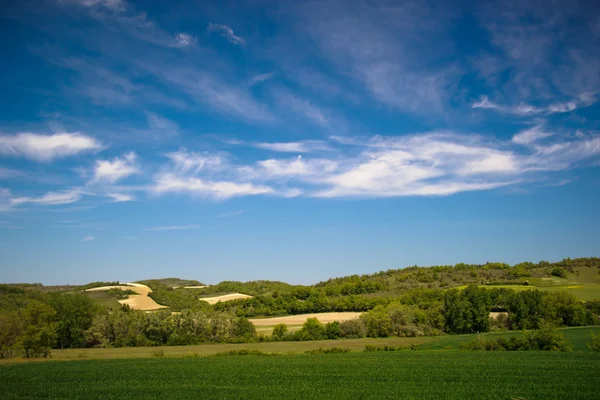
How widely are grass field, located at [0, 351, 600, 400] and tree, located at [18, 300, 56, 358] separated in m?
14.5

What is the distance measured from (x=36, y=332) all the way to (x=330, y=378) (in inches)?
1659

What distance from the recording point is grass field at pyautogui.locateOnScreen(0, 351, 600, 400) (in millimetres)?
22016

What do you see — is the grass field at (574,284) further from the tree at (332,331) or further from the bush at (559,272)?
the tree at (332,331)

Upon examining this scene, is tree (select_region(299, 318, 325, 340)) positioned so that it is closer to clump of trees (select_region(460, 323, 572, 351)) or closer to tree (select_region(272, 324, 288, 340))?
tree (select_region(272, 324, 288, 340))

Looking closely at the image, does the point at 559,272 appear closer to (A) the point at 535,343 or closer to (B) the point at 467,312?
(B) the point at 467,312

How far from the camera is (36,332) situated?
1940 inches

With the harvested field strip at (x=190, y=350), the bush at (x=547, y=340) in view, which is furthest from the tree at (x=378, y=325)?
the bush at (x=547, y=340)

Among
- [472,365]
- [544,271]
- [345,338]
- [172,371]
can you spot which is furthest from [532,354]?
[544,271]

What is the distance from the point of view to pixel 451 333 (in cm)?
7838

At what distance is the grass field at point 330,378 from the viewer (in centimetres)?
2202

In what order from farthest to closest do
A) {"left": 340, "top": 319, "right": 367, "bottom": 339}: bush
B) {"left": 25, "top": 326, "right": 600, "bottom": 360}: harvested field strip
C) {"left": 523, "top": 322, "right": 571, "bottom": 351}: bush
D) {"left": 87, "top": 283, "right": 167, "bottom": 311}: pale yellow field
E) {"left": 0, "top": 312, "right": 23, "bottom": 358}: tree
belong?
1. {"left": 87, "top": 283, "right": 167, "bottom": 311}: pale yellow field
2. {"left": 340, "top": 319, "right": 367, "bottom": 339}: bush
3. {"left": 25, "top": 326, "right": 600, "bottom": 360}: harvested field strip
4. {"left": 0, "top": 312, "right": 23, "bottom": 358}: tree
5. {"left": 523, "top": 322, "right": 571, "bottom": 351}: bush

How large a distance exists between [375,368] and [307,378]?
6.28m

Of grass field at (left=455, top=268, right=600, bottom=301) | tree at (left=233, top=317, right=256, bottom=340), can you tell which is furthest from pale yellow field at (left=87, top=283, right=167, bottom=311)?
grass field at (left=455, top=268, right=600, bottom=301)

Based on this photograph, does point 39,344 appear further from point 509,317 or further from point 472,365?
point 509,317
